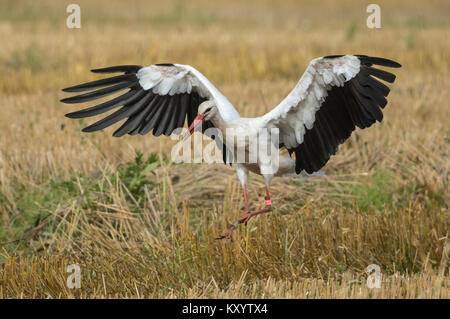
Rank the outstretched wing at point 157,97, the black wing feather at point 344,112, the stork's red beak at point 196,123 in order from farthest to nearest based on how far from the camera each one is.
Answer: the outstretched wing at point 157,97
the black wing feather at point 344,112
the stork's red beak at point 196,123

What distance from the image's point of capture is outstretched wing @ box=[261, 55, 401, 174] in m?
5.32

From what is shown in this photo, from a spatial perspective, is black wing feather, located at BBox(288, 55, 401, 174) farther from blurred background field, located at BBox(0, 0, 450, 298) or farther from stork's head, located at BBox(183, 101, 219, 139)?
stork's head, located at BBox(183, 101, 219, 139)

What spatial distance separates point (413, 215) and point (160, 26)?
14287mm

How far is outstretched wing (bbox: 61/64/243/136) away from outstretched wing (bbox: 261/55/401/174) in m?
0.49

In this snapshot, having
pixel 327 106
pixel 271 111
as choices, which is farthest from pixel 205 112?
pixel 327 106

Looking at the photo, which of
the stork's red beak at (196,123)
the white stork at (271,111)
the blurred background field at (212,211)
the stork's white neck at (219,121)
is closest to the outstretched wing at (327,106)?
the white stork at (271,111)

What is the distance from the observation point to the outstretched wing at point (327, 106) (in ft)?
17.4

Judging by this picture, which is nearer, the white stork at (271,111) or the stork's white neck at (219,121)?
the white stork at (271,111)

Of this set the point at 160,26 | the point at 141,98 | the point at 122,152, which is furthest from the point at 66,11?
the point at 141,98

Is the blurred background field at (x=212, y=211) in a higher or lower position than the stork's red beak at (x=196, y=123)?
lower

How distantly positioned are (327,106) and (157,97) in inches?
54.5

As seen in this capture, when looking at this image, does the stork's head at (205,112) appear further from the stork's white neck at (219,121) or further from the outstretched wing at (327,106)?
the outstretched wing at (327,106)

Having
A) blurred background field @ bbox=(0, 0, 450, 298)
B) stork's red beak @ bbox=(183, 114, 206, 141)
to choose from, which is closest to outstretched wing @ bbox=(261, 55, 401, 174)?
stork's red beak @ bbox=(183, 114, 206, 141)

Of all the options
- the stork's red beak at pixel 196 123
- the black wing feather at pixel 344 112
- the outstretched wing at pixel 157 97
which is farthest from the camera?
the outstretched wing at pixel 157 97
